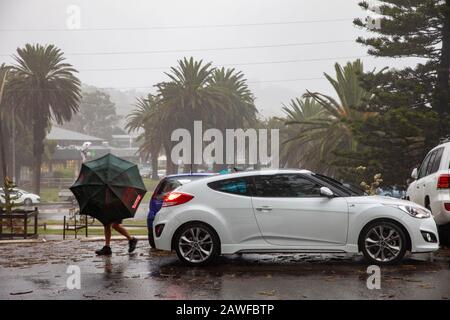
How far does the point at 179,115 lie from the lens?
6844 centimetres

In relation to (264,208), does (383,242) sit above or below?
below

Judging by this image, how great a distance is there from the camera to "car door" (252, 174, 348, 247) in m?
8.70

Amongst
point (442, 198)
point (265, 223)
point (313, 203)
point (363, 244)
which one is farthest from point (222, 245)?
point (442, 198)

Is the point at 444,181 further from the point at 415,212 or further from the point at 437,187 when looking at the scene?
the point at 415,212

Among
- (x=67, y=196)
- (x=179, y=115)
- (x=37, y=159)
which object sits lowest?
(x=67, y=196)

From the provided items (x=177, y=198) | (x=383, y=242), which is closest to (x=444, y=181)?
(x=383, y=242)

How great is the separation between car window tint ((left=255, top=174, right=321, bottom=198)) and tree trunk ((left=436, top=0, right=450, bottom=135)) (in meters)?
20.8

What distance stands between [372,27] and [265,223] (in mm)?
22902

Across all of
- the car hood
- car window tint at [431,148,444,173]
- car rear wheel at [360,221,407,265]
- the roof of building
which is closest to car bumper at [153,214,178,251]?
the car hood

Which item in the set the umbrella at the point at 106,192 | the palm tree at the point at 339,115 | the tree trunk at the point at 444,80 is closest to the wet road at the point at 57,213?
the palm tree at the point at 339,115

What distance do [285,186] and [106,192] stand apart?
3303mm

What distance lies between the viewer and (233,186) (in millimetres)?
9172

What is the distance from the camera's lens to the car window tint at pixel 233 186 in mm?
9109

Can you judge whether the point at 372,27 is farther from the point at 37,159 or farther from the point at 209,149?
the point at 209,149
